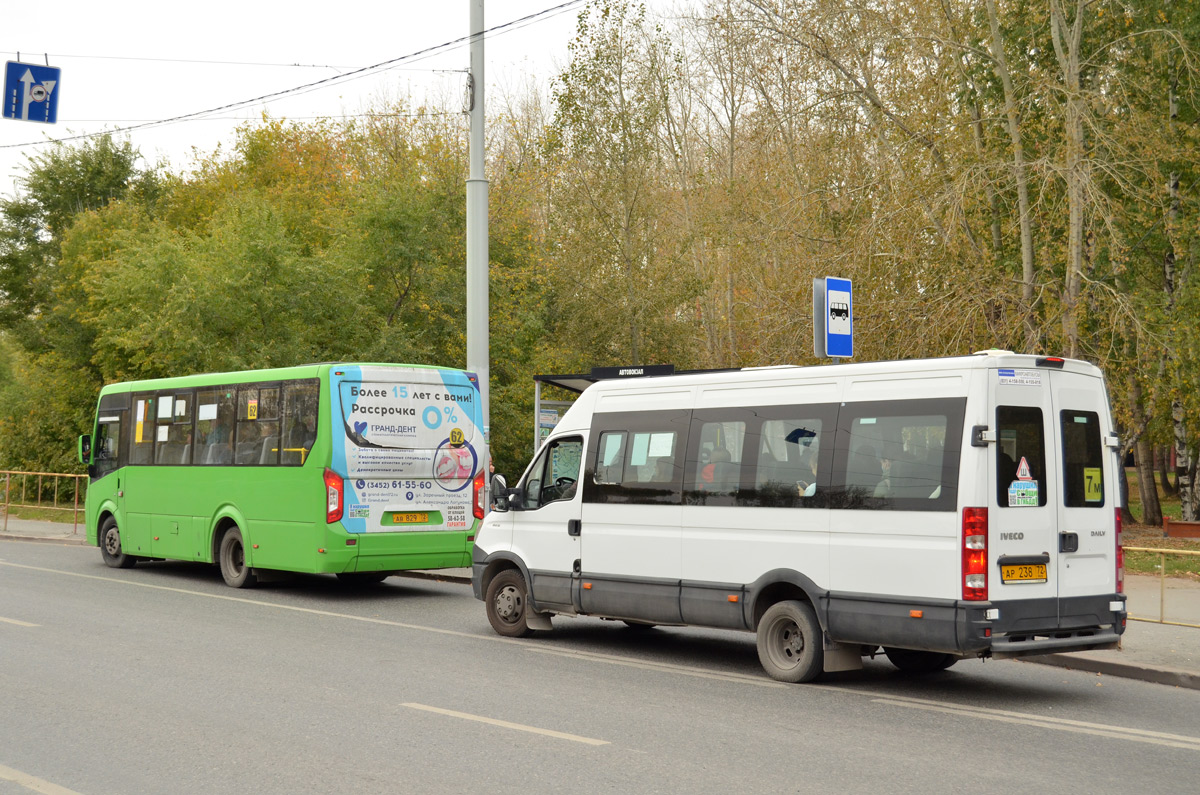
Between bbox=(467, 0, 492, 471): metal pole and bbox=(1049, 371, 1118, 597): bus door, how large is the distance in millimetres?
9088

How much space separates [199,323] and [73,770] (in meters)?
20.3

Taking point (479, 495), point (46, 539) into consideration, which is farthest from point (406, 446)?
point (46, 539)

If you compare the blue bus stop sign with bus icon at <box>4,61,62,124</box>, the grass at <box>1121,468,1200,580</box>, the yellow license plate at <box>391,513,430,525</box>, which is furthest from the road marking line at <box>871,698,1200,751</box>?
the blue bus stop sign with bus icon at <box>4,61,62,124</box>

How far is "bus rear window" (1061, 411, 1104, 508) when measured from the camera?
8.97 m

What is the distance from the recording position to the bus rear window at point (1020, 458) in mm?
8547

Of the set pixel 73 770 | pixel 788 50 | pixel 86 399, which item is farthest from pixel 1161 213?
pixel 86 399

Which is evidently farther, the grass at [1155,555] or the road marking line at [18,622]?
the grass at [1155,555]

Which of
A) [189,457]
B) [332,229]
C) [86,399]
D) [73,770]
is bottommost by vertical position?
[73,770]

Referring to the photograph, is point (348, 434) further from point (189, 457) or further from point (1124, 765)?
point (1124, 765)

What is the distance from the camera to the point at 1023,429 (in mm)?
8695

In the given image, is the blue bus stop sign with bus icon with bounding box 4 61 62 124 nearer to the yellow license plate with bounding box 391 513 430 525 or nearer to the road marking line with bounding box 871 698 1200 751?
the yellow license plate with bounding box 391 513 430 525

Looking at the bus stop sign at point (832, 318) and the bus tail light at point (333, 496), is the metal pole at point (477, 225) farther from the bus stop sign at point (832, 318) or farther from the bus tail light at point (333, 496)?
the bus stop sign at point (832, 318)

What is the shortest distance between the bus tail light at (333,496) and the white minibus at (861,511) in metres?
4.59

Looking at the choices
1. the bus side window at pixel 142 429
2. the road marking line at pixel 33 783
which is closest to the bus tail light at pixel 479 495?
the bus side window at pixel 142 429
